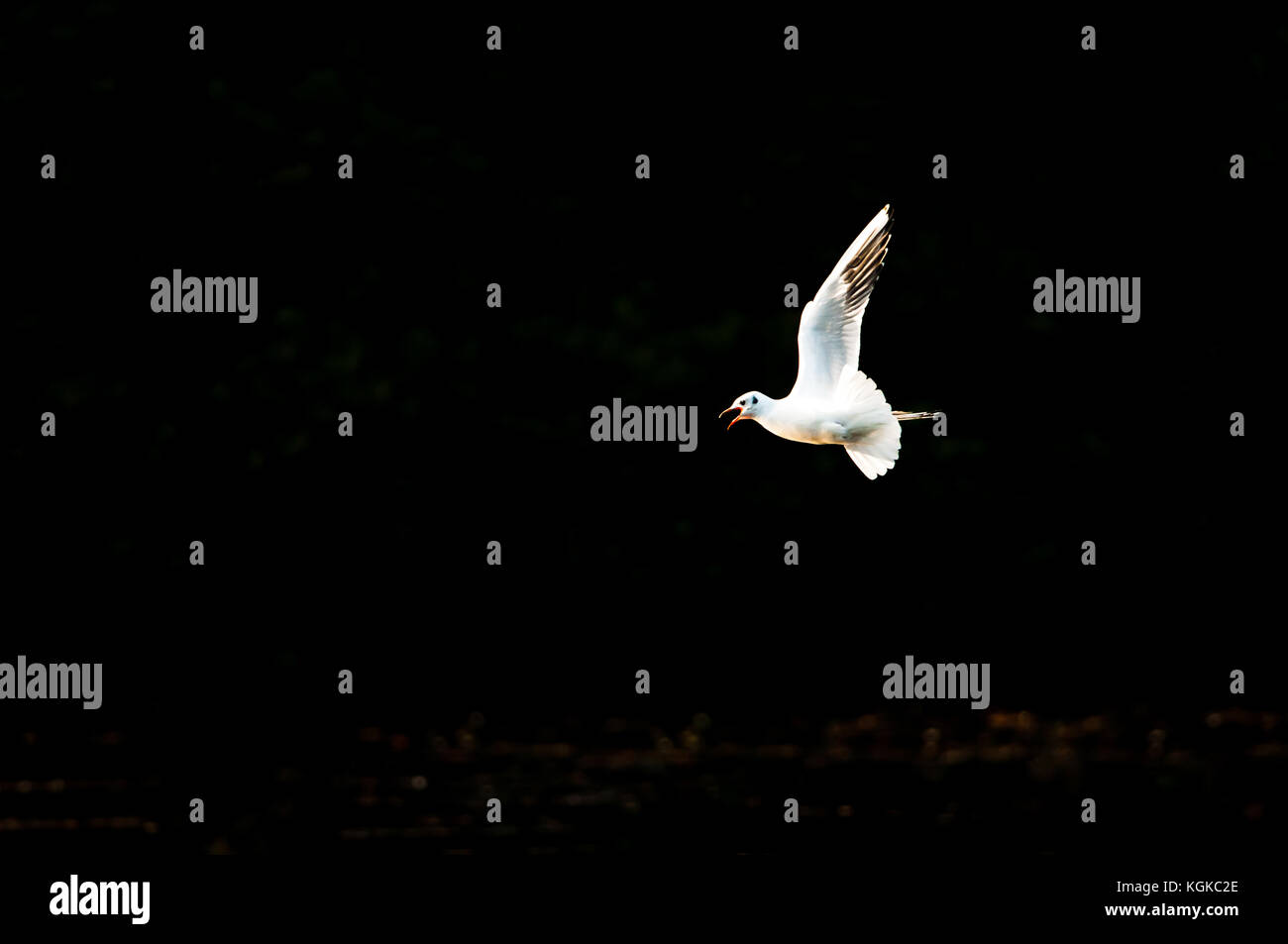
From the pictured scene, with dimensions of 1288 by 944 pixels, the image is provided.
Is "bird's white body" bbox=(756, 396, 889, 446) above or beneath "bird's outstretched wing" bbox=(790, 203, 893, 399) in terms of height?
beneath

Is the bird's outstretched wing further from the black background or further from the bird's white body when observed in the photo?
the black background

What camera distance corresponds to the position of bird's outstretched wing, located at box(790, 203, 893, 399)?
13156 millimetres

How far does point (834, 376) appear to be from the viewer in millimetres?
13195

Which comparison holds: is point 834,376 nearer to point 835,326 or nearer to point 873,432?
point 835,326

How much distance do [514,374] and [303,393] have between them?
98.4 inches

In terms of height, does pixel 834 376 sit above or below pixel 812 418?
above

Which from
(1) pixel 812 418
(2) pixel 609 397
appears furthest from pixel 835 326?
(2) pixel 609 397

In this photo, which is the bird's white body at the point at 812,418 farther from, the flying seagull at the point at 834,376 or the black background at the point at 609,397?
the black background at the point at 609,397

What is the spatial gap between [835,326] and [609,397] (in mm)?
15402

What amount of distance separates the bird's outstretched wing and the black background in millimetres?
4743

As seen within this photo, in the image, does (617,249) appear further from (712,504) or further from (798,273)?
(712,504)

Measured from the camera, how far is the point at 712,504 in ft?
89.2

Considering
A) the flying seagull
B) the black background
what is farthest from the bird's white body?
the black background
